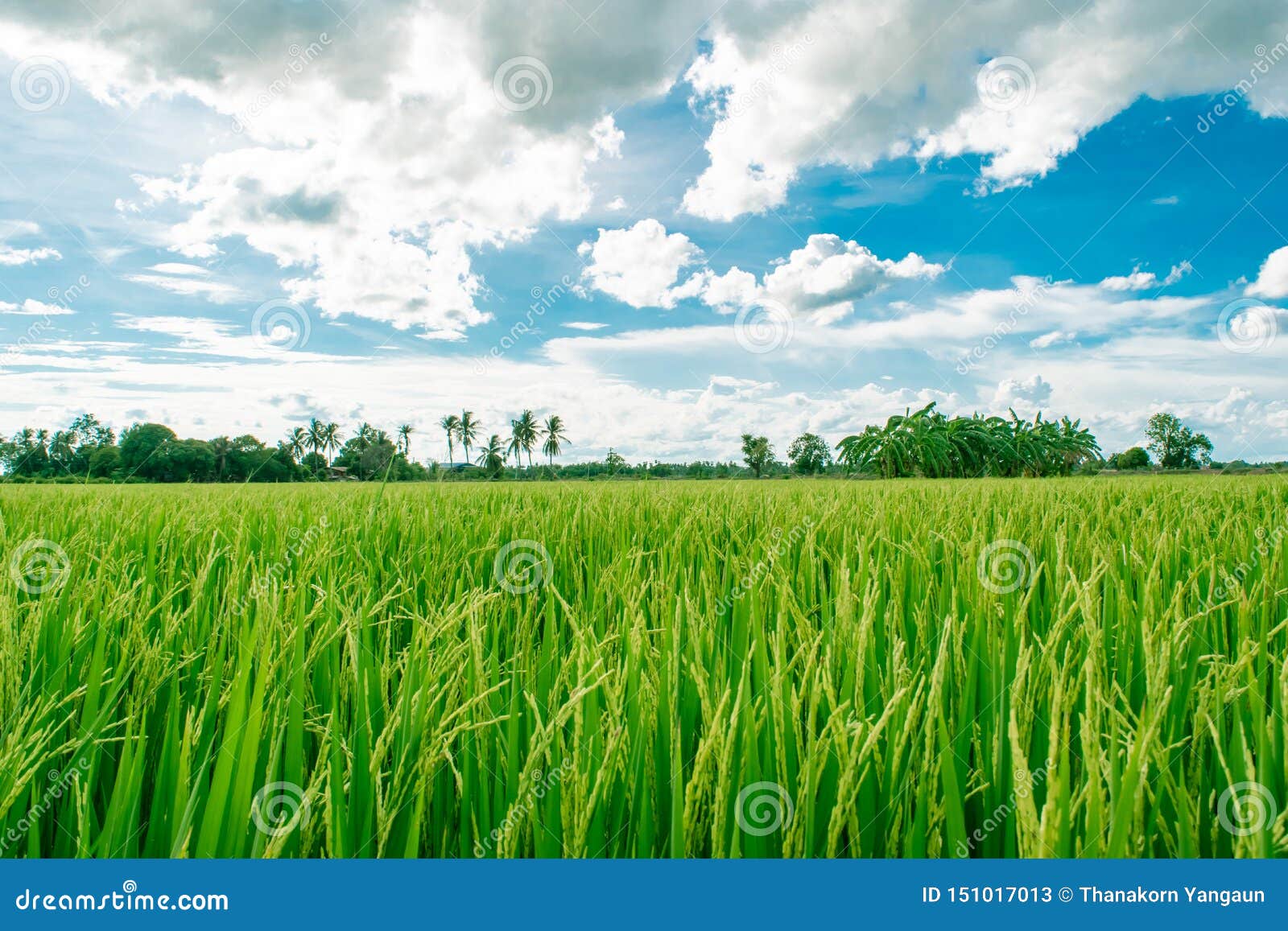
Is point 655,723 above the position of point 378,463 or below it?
below

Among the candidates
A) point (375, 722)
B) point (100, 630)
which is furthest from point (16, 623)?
point (375, 722)

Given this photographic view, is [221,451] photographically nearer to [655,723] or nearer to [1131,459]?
[655,723]

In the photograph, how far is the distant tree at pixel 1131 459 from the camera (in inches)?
1459

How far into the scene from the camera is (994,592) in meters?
1.69

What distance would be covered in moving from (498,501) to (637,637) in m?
3.35

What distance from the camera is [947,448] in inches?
897

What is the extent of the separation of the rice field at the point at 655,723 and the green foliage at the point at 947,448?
21.4m

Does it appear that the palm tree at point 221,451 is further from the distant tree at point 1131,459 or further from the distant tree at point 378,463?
the distant tree at point 1131,459

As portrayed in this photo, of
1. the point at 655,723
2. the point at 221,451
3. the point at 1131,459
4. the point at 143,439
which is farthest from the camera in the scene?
the point at 1131,459

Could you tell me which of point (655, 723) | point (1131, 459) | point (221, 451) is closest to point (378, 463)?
point (655, 723)

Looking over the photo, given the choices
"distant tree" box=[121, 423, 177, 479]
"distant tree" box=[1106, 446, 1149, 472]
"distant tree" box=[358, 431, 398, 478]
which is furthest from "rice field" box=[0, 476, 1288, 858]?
"distant tree" box=[1106, 446, 1149, 472]

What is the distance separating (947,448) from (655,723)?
80.1 feet

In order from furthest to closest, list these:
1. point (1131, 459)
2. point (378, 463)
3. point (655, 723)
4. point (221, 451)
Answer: point (1131, 459)
point (221, 451)
point (378, 463)
point (655, 723)

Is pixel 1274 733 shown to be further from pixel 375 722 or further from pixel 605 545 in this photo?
pixel 605 545
